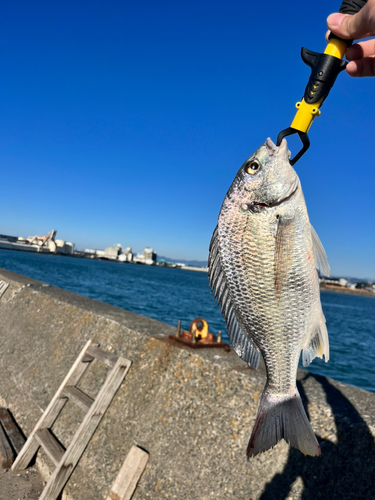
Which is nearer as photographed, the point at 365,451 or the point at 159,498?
the point at 365,451

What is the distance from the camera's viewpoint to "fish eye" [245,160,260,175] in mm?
1846

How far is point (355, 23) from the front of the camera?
5.33 feet

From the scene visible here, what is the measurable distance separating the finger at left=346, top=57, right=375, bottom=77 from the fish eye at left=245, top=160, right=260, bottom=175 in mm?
1024

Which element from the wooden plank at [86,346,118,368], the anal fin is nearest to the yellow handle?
the anal fin

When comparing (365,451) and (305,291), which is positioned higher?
(305,291)

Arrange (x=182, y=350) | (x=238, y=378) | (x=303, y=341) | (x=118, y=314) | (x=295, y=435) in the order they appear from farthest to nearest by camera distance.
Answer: (x=118, y=314), (x=182, y=350), (x=238, y=378), (x=303, y=341), (x=295, y=435)

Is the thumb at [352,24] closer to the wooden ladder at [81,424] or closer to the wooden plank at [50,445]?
the wooden ladder at [81,424]

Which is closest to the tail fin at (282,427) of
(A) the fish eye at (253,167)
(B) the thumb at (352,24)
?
(A) the fish eye at (253,167)

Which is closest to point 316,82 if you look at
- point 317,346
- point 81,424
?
point 317,346

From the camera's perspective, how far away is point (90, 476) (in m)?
4.07

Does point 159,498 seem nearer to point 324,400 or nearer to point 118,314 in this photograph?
point 324,400

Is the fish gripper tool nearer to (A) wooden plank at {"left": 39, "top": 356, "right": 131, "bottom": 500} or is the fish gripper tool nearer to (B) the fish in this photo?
(B) the fish

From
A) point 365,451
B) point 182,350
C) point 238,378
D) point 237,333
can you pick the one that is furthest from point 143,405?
point 237,333

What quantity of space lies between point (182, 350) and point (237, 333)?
2.70m
